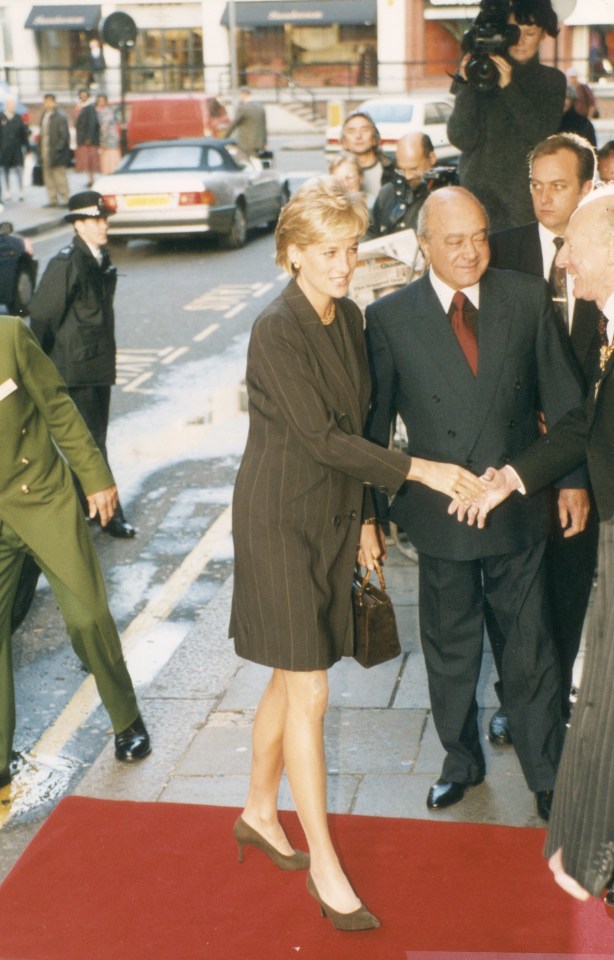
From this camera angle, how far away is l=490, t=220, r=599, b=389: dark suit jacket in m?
4.74

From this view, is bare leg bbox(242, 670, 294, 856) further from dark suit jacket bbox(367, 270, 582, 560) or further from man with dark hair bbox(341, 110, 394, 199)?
man with dark hair bbox(341, 110, 394, 199)

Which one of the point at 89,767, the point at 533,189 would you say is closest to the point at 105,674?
the point at 89,767

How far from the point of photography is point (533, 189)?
4.91 m

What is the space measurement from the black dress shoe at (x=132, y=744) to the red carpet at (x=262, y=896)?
480mm

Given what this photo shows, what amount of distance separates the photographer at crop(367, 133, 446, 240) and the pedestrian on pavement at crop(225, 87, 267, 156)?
19.7 meters

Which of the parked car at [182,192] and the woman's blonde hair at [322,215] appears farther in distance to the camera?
the parked car at [182,192]

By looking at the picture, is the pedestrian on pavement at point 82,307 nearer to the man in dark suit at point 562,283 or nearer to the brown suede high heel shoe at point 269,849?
the man in dark suit at point 562,283

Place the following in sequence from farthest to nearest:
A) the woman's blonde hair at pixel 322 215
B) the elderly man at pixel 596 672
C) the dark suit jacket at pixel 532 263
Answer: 1. the dark suit jacket at pixel 532 263
2. the woman's blonde hair at pixel 322 215
3. the elderly man at pixel 596 672

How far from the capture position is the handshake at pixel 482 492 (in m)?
4.12

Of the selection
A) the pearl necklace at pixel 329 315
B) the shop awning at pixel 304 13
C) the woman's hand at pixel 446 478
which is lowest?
the woman's hand at pixel 446 478

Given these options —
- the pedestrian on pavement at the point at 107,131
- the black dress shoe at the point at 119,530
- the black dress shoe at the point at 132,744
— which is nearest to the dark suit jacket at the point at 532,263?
the black dress shoe at the point at 132,744

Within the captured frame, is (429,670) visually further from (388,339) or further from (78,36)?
(78,36)

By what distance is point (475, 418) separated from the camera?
4359mm

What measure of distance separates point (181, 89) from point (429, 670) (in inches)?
2019
